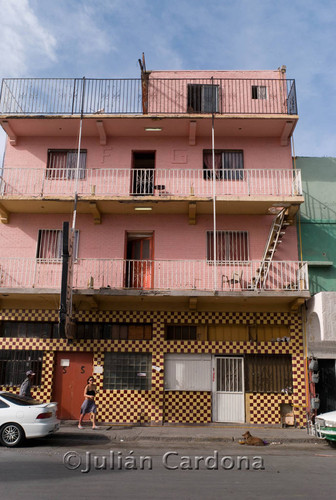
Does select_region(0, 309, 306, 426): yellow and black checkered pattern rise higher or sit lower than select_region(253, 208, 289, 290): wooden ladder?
lower

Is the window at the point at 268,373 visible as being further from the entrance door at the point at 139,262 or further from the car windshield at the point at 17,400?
the car windshield at the point at 17,400

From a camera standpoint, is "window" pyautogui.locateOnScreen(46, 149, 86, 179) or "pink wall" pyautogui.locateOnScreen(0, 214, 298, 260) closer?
"pink wall" pyautogui.locateOnScreen(0, 214, 298, 260)

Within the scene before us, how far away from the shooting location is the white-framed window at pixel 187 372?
15.1 metres

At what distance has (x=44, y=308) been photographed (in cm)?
1581

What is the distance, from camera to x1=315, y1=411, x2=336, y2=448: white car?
11.3m

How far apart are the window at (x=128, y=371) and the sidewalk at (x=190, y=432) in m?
1.27

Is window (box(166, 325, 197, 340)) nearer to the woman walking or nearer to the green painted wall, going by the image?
the woman walking

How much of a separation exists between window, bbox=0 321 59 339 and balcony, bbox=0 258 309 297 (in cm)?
135

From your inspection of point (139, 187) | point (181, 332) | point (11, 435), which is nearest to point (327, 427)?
point (181, 332)

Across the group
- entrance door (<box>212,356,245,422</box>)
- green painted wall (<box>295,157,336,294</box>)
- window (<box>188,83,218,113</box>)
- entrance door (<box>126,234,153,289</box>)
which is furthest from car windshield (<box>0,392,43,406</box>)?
window (<box>188,83,218,113</box>)

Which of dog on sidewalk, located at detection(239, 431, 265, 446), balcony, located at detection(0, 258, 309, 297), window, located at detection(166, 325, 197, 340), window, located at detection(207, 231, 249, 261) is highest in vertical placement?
window, located at detection(207, 231, 249, 261)

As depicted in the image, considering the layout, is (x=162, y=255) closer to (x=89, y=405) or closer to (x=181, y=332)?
(x=181, y=332)

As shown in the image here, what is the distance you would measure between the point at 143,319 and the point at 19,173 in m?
7.16

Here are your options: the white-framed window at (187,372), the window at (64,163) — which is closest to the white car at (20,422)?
the white-framed window at (187,372)
